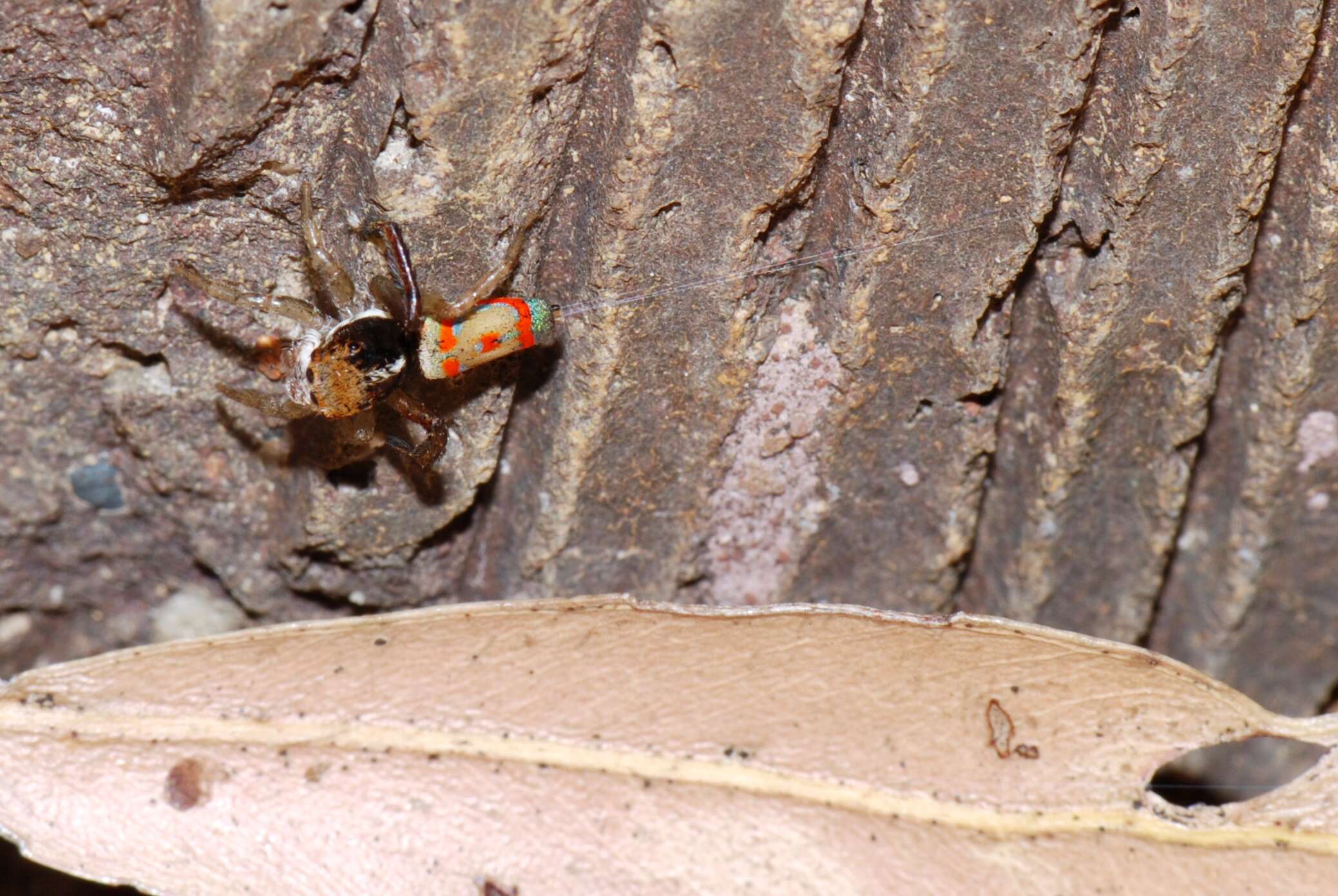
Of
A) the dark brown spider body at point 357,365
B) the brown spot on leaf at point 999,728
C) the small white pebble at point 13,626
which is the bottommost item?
the small white pebble at point 13,626

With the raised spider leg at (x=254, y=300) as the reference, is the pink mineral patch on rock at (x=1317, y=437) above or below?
above

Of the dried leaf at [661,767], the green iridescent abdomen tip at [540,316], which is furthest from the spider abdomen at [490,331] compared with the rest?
the dried leaf at [661,767]

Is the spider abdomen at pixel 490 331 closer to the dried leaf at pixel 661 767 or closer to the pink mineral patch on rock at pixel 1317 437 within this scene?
the dried leaf at pixel 661 767

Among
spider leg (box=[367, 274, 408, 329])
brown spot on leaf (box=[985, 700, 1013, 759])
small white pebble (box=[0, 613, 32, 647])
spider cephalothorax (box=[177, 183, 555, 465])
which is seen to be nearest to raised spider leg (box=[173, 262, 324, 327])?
spider cephalothorax (box=[177, 183, 555, 465])

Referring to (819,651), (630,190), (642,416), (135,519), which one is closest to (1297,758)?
(819,651)

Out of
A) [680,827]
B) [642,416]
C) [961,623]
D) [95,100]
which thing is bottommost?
[680,827]

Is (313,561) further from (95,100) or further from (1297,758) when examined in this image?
(1297,758)

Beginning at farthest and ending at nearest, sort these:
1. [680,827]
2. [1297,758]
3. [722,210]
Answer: [1297,758]
[722,210]
[680,827]

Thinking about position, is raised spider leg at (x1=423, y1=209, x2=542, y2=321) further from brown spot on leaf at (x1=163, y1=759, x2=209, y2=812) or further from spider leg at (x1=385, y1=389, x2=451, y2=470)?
brown spot on leaf at (x1=163, y1=759, x2=209, y2=812)
